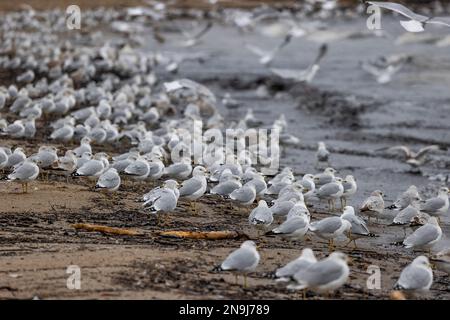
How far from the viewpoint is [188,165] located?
1191 centimetres

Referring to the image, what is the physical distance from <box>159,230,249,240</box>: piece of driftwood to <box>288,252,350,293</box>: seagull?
206 centimetres

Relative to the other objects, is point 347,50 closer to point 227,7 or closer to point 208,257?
point 227,7

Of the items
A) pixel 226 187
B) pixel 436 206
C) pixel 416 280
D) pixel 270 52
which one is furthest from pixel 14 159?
pixel 270 52

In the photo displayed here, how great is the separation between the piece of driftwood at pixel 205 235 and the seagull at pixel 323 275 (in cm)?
206

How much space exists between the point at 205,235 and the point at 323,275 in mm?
2257

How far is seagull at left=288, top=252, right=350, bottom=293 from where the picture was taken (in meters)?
6.86

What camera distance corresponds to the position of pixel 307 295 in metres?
7.31

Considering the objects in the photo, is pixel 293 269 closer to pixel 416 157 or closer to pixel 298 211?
pixel 298 211

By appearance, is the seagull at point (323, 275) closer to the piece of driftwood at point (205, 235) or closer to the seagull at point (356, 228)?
the piece of driftwood at point (205, 235)

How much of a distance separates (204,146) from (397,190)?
300cm

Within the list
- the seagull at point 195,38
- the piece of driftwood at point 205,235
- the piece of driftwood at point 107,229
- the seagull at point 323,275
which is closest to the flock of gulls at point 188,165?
the seagull at point 323,275

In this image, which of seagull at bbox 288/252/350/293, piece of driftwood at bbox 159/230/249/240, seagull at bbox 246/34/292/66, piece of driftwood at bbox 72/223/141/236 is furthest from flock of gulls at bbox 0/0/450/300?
seagull at bbox 246/34/292/66

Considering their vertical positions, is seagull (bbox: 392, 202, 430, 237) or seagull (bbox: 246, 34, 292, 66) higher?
seagull (bbox: 246, 34, 292, 66)

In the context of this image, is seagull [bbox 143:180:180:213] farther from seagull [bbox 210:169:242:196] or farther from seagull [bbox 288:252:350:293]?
seagull [bbox 288:252:350:293]
